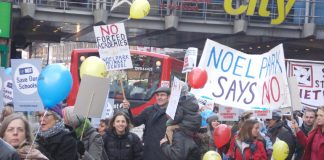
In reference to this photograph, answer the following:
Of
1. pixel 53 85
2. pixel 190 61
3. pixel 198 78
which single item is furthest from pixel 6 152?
pixel 190 61

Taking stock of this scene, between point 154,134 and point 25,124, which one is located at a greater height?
point 25,124

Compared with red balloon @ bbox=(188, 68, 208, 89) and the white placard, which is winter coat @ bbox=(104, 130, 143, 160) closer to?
red balloon @ bbox=(188, 68, 208, 89)

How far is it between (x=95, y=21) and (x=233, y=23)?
559cm

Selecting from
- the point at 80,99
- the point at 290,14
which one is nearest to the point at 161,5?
the point at 290,14

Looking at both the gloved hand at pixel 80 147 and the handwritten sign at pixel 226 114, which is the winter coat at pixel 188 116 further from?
the handwritten sign at pixel 226 114

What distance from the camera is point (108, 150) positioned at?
8.34 m

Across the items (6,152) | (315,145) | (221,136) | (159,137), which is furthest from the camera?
(221,136)

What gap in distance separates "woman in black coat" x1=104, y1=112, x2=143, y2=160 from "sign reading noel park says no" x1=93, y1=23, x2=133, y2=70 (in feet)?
6.52

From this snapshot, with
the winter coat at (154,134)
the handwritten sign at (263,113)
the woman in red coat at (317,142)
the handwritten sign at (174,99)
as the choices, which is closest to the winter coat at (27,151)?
the handwritten sign at (174,99)

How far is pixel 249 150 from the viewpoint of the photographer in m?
8.65

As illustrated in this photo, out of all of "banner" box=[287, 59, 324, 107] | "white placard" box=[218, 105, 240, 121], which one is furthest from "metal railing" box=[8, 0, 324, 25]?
"banner" box=[287, 59, 324, 107]

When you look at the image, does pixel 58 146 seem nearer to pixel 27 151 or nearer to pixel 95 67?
pixel 27 151

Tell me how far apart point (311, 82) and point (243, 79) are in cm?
233

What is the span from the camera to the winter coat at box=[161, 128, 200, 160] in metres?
7.46
